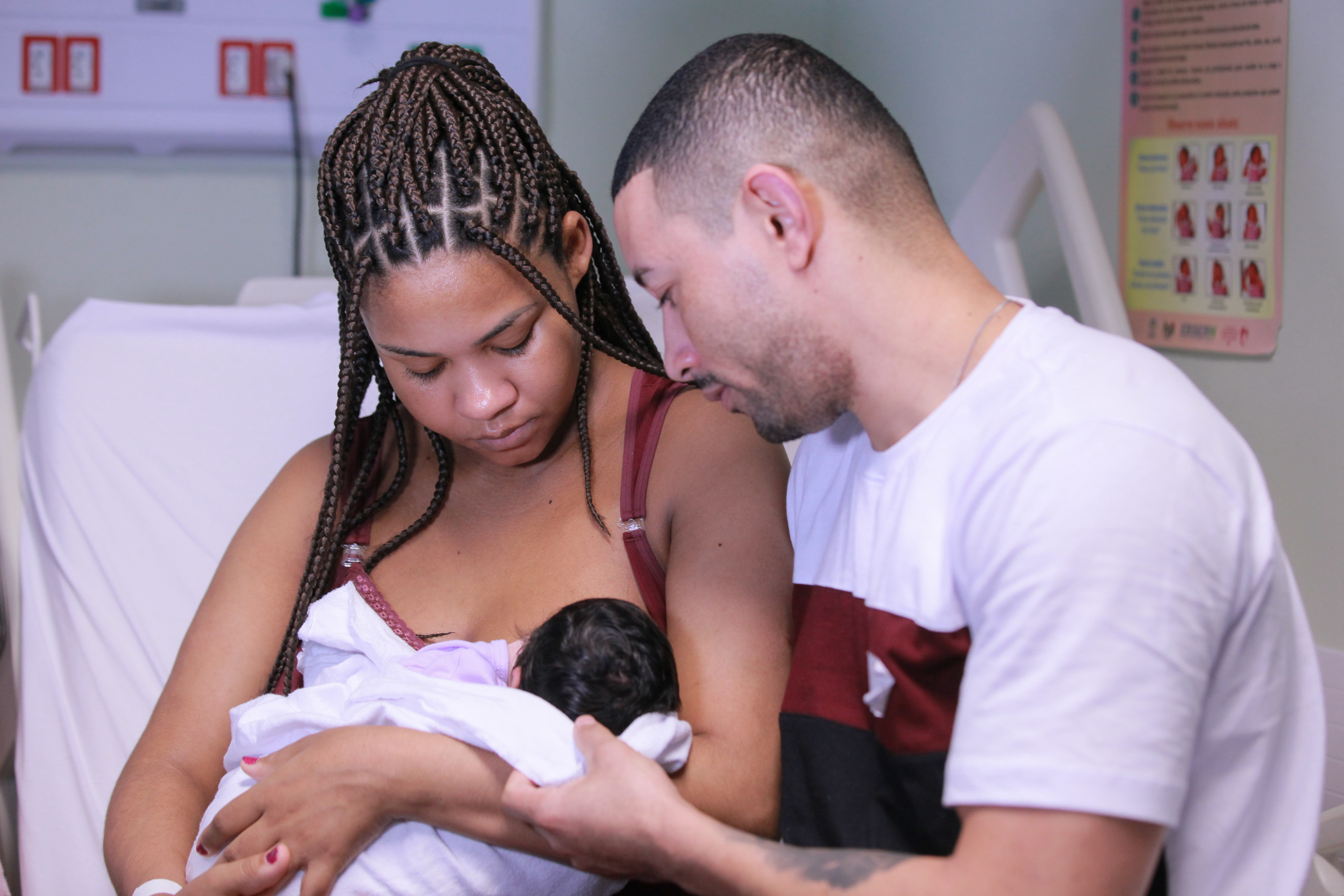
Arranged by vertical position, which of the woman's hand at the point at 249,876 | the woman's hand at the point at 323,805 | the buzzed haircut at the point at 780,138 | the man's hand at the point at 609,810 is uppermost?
the buzzed haircut at the point at 780,138

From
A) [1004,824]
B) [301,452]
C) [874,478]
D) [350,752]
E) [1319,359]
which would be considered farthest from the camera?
[1319,359]

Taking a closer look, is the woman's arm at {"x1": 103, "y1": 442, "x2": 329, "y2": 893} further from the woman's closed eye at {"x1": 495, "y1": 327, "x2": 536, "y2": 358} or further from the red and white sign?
the red and white sign

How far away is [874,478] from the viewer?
106 cm

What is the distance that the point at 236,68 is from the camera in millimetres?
2547

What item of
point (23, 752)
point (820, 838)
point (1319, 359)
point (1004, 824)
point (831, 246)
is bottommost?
point (23, 752)

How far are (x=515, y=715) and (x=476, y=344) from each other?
0.42m

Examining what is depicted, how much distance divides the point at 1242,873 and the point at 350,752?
84 centimetres

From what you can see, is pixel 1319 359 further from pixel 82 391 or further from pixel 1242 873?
pixel 82 391

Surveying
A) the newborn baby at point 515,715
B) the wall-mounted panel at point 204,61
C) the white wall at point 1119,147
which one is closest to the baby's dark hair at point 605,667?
the newborn baby at point 515,715

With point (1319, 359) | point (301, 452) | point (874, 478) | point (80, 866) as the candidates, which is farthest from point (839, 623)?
point (80, 866)

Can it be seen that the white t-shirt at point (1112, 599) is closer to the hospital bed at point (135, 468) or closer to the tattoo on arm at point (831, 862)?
the tattoo on arm at point (831, 862)

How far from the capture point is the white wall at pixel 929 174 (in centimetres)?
178

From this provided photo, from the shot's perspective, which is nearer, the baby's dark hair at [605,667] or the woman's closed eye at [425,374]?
the baby's dark hair at [605,667]

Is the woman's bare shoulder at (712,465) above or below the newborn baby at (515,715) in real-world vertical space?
above
